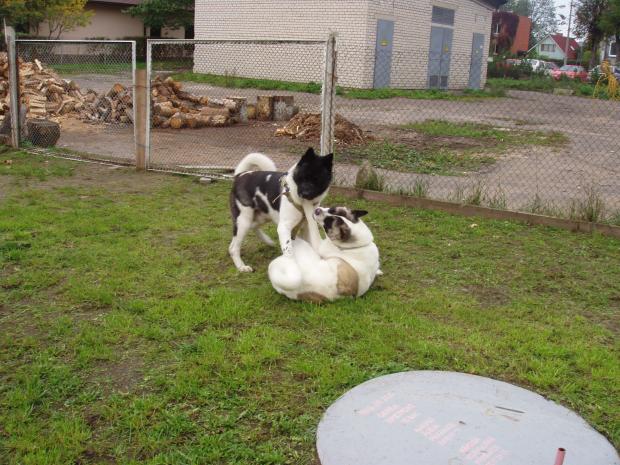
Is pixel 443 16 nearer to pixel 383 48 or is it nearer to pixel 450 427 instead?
pixel 383 48

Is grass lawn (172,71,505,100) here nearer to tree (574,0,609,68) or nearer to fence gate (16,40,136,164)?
fence gate (16,40,136,164)

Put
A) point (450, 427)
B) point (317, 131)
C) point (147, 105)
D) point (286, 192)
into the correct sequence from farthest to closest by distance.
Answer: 1. point (317, 131)
2. point (147, 105)
3. point (286, 192)
4. point (450, 427)

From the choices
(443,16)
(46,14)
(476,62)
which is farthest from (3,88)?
(476,62)

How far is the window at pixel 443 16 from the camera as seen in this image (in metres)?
29.2

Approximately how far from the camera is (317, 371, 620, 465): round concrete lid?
261cm

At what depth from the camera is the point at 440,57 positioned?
94.9ft

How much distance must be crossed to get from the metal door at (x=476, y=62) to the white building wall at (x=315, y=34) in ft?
4.33

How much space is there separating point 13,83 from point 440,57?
22.2 meters

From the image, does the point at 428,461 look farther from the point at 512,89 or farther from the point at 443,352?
the point at 512,89

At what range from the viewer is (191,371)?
3.38 meters

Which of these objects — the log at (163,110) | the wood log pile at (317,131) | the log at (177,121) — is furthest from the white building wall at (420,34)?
the log at (177,121)

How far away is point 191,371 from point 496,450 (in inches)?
64.3

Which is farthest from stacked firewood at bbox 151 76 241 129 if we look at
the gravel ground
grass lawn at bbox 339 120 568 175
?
grass lawn at bbox 339 120 568 175

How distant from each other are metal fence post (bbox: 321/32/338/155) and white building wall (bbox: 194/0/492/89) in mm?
14875
